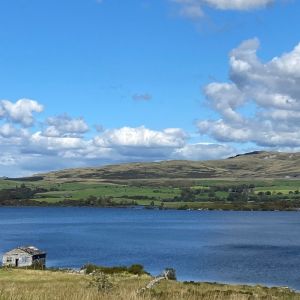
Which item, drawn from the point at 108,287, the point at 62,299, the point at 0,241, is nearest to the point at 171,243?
the point at 0,241

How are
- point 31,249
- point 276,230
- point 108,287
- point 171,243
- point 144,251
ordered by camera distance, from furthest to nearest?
1. point 276,230
2. point 171,243
3. point 144,251
4. point 31,249
5. point 108,287

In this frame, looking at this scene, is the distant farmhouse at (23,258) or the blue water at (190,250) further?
the distant farmhouse at (23,258)

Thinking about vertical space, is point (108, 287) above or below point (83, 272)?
above

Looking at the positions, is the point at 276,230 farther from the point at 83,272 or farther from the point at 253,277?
the point at 83,272

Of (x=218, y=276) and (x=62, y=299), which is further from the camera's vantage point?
(x=218, y=276)

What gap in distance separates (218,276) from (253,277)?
5.25 metres

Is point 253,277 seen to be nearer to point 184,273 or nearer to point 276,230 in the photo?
point 184,273

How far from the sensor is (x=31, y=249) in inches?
3824

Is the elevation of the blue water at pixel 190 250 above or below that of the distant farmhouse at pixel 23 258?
below

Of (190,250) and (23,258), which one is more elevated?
(23,258)

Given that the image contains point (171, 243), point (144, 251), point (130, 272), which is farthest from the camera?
point (171, 243)

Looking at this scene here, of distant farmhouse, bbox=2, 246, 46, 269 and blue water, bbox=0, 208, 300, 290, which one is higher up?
distant farmhouse, bbox=2, 246, 46, 269

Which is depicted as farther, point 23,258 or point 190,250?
point 190,250

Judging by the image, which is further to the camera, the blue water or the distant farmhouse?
the distant farmhouse
